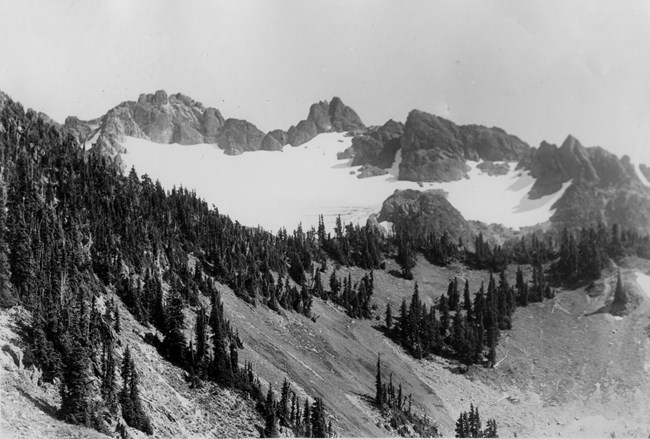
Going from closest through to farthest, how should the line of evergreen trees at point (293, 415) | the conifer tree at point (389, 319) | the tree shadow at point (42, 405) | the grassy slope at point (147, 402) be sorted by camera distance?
1. the grassy slope at point (147, 402)
2. the tree shadow at point (42, 405)
3. the line of evergreen trees at point (293, 415)
4. the conifer tree at point (389, 319)

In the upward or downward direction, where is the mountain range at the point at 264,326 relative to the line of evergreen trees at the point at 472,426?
upward

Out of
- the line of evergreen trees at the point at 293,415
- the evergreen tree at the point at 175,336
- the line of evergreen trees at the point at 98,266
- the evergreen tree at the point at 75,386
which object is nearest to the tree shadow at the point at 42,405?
the evergreen tree at the point at 75,386

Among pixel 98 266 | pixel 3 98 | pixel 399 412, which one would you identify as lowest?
pixel 399 412

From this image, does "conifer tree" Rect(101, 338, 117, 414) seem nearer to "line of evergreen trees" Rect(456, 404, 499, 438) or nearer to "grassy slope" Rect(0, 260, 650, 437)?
"grassy slope" Rect(0, 260, 650, 437)

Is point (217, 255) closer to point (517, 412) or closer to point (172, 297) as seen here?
point (172, 297)

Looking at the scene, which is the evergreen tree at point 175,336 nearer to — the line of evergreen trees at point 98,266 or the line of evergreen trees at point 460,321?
the line of evergreen trees at point 98,266

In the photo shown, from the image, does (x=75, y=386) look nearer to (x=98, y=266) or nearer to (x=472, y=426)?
(x=98, y=266)

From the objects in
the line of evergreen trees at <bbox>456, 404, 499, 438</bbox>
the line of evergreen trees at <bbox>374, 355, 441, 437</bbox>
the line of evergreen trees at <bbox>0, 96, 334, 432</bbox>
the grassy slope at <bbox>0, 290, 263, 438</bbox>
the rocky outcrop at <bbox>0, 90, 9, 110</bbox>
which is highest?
the rocky outcrop at <bbox>0, 90, 9, 110</bbox>

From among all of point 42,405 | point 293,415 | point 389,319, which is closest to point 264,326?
point 293,415

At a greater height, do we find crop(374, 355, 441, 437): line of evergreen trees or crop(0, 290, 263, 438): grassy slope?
crop(0, 290, 263, 438): grassy slope

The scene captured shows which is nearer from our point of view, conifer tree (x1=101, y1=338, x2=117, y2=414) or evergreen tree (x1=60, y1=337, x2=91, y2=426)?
evergreen tree (x1=60, y1=337, x2=91, y2=426)

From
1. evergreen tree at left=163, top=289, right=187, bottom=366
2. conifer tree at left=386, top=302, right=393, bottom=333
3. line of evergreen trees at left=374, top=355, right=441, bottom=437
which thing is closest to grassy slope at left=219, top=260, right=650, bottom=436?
line of evergreen trees at left=374, top=355, right=441, bottom=437

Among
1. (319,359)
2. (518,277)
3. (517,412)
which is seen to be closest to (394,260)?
(518,277)
